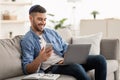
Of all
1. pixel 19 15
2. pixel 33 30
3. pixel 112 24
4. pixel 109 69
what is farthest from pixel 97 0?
pixel 33 30

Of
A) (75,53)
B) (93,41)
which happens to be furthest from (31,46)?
(93,41)

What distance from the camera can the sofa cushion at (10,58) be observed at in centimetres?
247

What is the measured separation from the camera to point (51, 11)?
237 inches

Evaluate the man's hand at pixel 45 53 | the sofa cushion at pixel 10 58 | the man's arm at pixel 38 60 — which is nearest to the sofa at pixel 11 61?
the sofa cushion at pixel 10 58

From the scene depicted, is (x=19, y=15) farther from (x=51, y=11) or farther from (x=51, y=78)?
(x=51, y=78)

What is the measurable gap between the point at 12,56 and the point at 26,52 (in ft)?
0.46

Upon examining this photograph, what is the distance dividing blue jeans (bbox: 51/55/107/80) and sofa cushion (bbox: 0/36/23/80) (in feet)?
1.11

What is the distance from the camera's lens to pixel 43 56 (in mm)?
2416

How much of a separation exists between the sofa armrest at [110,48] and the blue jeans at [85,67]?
627 mm

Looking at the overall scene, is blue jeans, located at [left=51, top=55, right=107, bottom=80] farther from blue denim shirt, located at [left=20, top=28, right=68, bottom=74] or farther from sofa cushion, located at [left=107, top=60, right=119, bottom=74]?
sofa cushion, located at [left=107, top=60, right=119, bottom=74]

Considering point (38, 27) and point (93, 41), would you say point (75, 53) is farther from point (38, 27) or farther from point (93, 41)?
point (93, 41)

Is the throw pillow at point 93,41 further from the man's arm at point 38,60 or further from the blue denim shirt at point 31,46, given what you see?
the man's arm at point 38,60

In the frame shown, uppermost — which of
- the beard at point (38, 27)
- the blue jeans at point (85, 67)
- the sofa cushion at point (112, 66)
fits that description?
the beard at point (38, 27)

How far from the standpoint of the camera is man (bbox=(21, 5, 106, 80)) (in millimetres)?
2480
